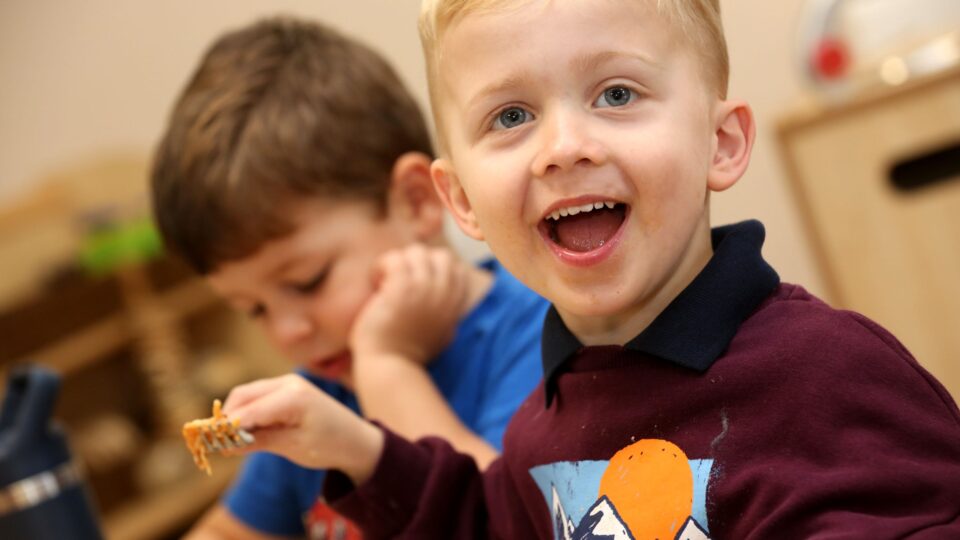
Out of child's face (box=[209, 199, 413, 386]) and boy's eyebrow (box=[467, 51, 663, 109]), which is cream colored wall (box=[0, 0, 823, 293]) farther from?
boy's eyebrow (box=[467, 51, 663, 109])

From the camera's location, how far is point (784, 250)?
8.07 ft

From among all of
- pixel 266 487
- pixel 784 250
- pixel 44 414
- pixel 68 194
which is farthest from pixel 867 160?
pixel 68 194

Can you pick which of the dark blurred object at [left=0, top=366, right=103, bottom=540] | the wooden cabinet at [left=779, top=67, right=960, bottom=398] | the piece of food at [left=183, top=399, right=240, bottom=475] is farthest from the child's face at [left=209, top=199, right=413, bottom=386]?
the wooden cabinet at [left=779, top=67, right=960, bottom=398]

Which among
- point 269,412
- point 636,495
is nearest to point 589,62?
point 636,495

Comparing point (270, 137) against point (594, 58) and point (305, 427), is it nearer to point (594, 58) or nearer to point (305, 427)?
point (305, 427)

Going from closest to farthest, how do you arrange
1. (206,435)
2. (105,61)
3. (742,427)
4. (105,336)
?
1. (742,427)
2. (206,435)
3. (105,336)
4. (105,61)

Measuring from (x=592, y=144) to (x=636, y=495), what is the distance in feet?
0.56

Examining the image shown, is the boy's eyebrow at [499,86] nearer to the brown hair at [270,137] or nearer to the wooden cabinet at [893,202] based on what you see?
the brown hair at [270,137]

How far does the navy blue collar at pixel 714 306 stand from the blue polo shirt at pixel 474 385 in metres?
0.39

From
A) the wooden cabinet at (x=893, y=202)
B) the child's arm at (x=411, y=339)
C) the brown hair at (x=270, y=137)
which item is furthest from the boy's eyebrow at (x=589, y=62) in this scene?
the wooden cabinet at (x=893, y=202)

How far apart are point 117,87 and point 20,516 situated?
8.83ft

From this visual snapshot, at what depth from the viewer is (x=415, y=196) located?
3.80ft

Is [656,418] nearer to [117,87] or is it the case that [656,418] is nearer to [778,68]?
[778,68]

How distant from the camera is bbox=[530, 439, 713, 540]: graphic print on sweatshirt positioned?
56 centimetres
